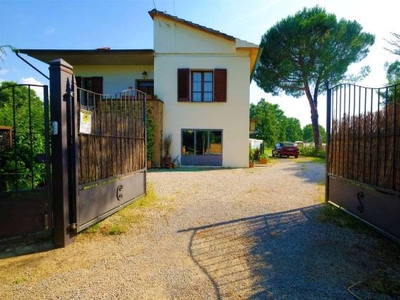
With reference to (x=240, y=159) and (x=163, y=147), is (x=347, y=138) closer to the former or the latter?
Answer: (x=240, y=159)

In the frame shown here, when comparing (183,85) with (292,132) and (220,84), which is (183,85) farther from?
(292,132)

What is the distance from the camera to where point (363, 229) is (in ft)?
13.8

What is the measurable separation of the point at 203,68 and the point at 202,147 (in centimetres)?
A: 416

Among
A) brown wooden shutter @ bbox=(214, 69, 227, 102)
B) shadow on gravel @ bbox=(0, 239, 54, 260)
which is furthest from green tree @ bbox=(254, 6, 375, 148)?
shadow on gravel @ bbox=(0, 239, 54, 260)

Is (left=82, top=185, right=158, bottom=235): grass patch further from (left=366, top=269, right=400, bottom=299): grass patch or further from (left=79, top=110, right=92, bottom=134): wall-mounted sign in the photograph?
(left=366, top=269, right=400, bottom=299): grass patch

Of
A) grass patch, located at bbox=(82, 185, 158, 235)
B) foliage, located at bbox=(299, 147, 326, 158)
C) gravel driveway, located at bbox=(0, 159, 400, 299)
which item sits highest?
foliage, located at bbox=(299, 147, 326, 158)

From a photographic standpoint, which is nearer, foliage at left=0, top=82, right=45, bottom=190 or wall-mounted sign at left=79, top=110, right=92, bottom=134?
foliage at left=0, top=82, right=45, bottom=190

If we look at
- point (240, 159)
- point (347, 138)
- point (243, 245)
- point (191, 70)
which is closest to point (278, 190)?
point (347, 138)

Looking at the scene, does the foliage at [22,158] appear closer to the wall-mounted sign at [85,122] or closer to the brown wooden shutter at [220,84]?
the wall-mounted sign at [85,122]

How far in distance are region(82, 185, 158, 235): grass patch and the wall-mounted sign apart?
1579 mm

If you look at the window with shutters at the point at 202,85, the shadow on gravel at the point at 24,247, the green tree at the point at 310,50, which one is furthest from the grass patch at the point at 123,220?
the green tree at the point at 310,50

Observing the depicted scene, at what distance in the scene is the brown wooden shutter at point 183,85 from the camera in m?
13.6

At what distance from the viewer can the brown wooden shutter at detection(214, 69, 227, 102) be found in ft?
44.0

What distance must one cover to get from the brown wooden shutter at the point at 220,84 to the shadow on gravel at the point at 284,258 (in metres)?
9.66
